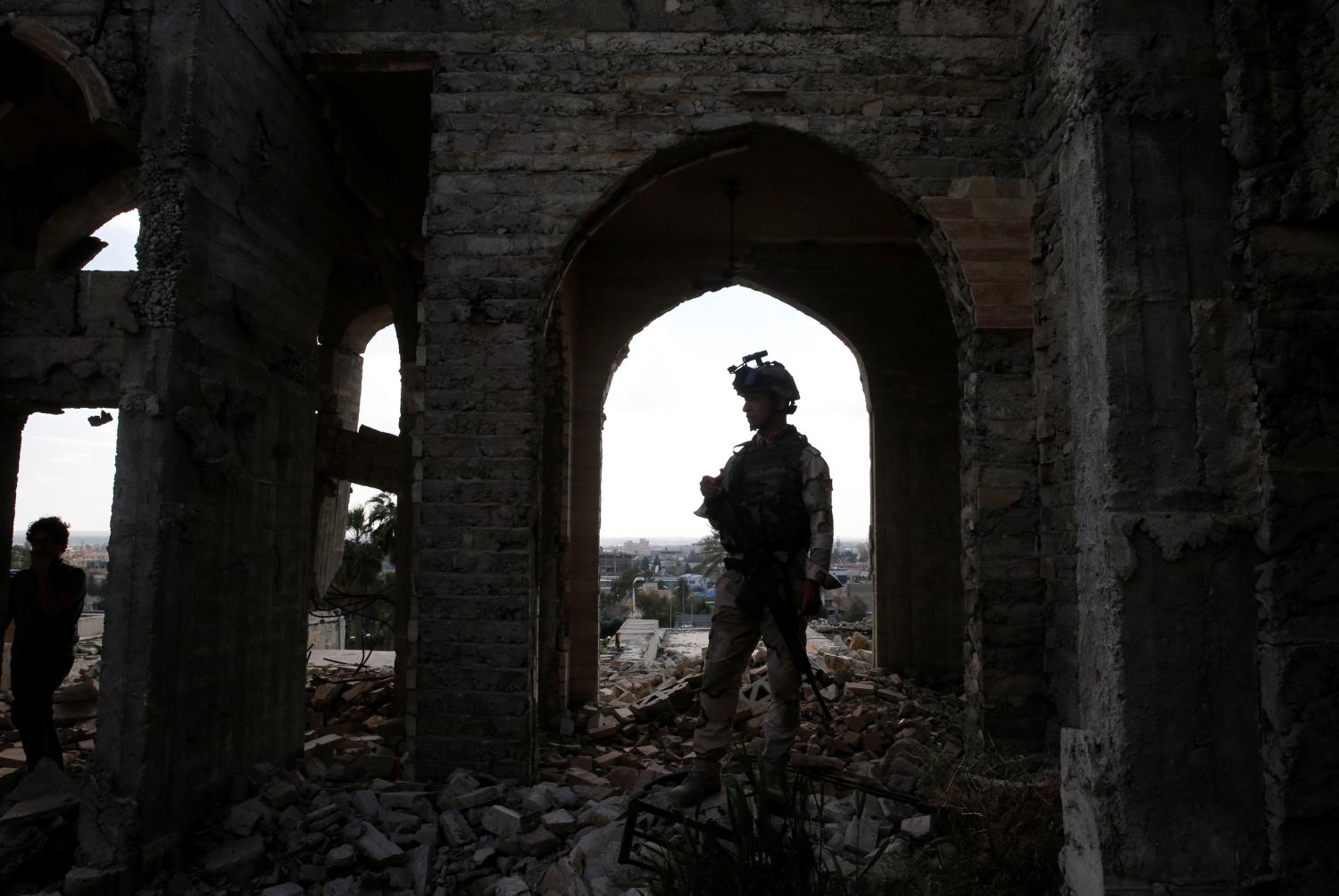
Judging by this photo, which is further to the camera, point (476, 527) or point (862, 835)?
point (476, 527)

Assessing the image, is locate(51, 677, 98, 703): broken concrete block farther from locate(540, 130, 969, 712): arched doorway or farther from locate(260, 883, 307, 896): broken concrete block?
locate(260, 883, 307, 896): broken concrete block

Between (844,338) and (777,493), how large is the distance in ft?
15.1

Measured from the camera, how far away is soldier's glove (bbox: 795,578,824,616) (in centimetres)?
397

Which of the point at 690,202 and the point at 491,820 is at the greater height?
the point at 690,202

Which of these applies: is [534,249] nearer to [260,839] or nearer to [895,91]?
[895,91]

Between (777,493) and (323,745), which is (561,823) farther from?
(323,745)

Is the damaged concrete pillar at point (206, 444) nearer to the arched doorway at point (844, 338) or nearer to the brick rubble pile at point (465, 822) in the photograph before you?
the brick rubble pile at point (465, 822)

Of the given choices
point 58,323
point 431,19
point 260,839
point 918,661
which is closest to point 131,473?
point 58,323

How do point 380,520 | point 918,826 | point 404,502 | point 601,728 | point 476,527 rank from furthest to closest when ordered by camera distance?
point 380,520
point 404,502
point 601,728
point 476,527
point 918,826

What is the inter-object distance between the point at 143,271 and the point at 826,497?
11.6 feet

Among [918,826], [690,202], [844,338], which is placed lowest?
[918,826]

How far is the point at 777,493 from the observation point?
14.0 ft

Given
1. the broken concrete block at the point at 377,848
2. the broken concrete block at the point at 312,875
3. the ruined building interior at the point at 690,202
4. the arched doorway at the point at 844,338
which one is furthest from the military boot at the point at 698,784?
the arched doorway at the point at 844,338

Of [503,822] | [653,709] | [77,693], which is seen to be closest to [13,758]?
[77,693]
